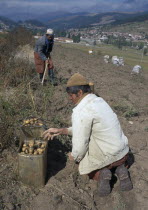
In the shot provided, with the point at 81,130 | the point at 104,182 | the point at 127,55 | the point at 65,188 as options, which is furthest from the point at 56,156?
the point at 127,55

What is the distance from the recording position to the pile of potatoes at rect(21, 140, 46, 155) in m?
2.70

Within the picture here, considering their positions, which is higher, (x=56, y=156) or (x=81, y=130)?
(x=81, y=130)

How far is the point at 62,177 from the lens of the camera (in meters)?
3.09

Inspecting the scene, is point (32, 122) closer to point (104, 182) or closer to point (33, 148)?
point (33, 148)

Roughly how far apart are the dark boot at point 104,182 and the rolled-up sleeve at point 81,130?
1.41 feet

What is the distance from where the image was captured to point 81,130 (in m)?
2.52

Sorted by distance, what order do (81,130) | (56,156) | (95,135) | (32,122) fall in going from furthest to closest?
(56,156), (32,122), (95,135), (81,130)

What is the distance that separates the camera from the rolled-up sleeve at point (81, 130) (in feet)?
8.17

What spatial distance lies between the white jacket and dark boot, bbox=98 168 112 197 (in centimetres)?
9

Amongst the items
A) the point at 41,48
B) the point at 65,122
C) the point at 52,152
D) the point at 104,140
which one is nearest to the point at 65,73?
the point at 41,48

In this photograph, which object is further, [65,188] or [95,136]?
[65,188]

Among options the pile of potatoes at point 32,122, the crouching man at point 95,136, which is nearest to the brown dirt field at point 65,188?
the crouching man at point 95,136

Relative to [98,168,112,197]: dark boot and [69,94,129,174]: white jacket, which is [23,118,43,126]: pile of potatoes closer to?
[69,94,129,174]: white jacket

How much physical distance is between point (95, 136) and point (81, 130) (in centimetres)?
26
